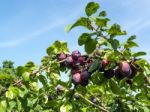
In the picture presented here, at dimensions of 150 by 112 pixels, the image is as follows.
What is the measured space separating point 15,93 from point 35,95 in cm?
66

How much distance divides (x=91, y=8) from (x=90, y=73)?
0.49m

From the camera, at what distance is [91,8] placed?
2613 millimetres

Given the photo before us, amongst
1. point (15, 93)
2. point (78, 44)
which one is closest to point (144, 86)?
point (78, 44)

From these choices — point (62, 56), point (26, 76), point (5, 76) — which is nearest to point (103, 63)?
point (62, 56)

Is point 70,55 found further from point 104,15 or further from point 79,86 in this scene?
point 104,15

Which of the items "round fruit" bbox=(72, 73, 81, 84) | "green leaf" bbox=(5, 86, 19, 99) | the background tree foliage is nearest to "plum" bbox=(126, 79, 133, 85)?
the background tree foliage

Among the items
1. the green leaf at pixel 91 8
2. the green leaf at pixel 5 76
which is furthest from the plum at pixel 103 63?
the green leaf at pixel 5 76

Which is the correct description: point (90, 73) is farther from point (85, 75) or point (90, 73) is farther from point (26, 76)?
point (26, 76)

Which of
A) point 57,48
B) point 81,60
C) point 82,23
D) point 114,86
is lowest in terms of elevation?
point 114,86

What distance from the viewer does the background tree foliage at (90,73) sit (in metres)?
2.64

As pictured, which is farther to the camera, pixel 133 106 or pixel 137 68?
pixel 133 106

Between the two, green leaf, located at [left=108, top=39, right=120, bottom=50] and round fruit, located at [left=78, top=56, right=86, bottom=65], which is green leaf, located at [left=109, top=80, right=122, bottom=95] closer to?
round fruit, located at [left=78, top=56, right=86, bottom=65]

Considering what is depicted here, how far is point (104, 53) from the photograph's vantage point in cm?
279

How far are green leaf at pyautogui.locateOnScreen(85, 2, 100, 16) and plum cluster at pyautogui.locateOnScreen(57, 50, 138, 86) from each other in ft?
1.14
